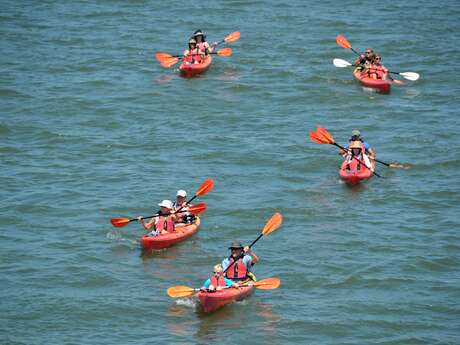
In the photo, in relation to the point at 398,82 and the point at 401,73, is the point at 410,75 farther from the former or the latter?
the point at 398,82

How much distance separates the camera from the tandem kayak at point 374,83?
33719mm

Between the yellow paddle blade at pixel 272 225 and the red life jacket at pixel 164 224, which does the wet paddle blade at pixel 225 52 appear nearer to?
the red life jacket at pixel 164 224

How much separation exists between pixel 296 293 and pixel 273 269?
1.27 metres

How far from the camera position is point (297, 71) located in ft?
121

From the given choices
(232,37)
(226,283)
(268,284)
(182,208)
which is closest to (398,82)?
(232,37)

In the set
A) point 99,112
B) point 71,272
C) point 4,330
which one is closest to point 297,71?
point 99,112

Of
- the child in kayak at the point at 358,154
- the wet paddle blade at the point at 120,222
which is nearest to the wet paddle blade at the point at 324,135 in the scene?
the child in kayak at the point at 358,154

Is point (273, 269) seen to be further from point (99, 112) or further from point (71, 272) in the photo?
point (99, 112)

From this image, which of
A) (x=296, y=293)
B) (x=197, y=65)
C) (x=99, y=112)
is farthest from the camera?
(x=197, y=65)

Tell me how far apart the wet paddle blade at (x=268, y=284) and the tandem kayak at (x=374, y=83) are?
14.8 meters

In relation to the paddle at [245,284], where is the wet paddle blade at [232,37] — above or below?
above

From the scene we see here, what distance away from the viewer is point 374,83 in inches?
1330

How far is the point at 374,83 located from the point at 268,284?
1508cm

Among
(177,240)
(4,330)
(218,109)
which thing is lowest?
(4,330)
